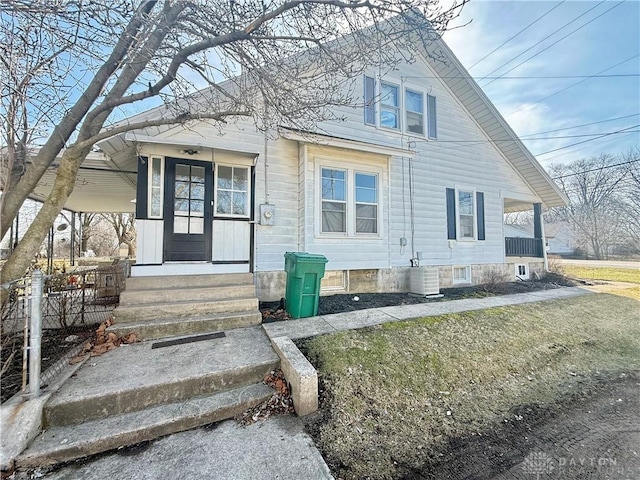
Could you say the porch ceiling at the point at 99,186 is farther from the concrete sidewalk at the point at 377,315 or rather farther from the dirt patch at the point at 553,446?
the dirt patch at the point at 553,446

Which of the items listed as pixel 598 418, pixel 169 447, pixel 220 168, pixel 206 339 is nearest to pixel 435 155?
pixel 220 168

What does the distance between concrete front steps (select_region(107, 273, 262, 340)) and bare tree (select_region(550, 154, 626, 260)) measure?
3586cm

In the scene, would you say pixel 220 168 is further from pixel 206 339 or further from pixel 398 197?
pixel 398 197

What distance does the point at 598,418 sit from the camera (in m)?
2.89

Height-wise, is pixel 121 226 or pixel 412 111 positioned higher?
pixel 412 111

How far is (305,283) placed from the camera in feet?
15.8

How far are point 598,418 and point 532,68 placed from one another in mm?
12672

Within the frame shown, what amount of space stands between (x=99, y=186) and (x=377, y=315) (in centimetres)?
833

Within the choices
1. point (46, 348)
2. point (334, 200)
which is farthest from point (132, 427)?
point (334, 200)

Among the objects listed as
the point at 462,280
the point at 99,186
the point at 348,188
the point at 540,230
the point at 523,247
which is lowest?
the point at 462,280

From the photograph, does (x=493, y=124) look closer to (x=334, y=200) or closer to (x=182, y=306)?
(x=334, y=200)

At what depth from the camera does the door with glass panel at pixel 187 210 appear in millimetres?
5438

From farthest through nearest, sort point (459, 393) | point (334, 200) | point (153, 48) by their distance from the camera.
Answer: point (334, 200) < point (153, 48) < point (459, 393)

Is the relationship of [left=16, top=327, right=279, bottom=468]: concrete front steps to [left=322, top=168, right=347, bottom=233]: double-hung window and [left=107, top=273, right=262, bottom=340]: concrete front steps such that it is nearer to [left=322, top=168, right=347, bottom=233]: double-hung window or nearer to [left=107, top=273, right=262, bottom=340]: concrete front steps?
[left=107, top=273, right=262, bottom=340]: concrete front steps
